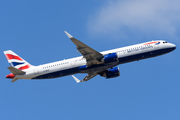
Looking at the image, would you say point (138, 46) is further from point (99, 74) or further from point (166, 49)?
point (99, 74)

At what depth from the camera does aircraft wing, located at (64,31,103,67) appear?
2302 inches

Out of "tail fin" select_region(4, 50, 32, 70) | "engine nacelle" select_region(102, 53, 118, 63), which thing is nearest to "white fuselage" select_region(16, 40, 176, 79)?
"engine nacelle" select_region(102, 53, 118, 63)

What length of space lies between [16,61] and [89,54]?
17.1 m

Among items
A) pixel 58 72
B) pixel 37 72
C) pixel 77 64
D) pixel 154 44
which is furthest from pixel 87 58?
pixel 154 44

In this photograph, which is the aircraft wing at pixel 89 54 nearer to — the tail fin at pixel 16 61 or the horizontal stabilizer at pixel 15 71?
the tail fin at pixel 16 61

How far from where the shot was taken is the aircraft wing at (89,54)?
5847 cm

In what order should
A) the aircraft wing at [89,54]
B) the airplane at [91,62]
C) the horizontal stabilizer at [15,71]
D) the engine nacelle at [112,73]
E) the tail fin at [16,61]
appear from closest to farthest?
1. the aircraft wing at [89,54]
2. the horizontal stabilizer at [15,71]
3. the airplane at [91,62]
4. the tail fin at [16,61]
5. the engine nacelle at [112,73]

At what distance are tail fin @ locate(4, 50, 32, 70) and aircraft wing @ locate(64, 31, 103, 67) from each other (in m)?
13.2

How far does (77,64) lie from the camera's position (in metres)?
62.8

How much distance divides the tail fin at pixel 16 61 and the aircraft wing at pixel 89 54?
13212 millimetres

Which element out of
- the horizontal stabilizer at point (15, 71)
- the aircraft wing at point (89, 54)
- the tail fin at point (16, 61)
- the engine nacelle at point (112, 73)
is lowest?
the engine nacelle at point (112, 73)

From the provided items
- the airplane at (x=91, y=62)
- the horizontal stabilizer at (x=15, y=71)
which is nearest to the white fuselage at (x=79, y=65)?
the airplane at (x=91, y=62)

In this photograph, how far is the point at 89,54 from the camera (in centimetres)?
6059

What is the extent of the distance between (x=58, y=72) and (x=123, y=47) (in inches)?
593
